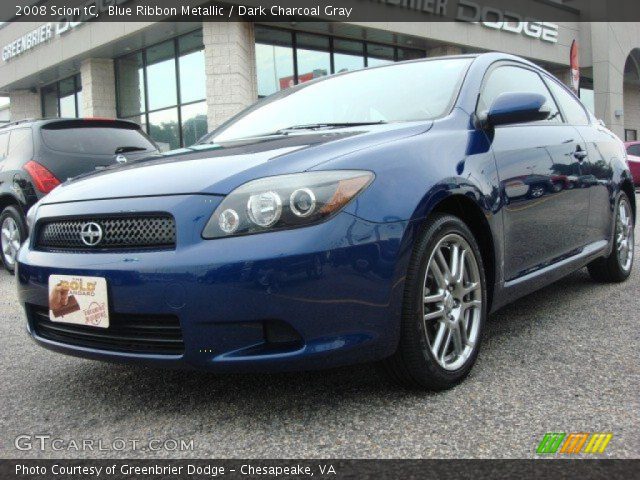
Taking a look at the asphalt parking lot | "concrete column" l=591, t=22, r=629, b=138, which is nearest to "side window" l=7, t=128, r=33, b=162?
the asphalt parking lot

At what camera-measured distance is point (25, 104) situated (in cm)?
2136

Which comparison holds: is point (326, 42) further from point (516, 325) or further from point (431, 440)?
point (431, 440)

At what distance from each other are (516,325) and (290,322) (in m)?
1.82

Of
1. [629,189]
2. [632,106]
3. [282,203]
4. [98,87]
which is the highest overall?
[98,87]

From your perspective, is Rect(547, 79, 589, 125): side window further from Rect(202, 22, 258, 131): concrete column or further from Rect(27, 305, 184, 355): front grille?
Rect(202, 22, 258, 131): concrete column

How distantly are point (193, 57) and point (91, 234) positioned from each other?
1333 centimetres

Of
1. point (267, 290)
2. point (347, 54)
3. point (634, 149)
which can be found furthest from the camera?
point (347, 54)

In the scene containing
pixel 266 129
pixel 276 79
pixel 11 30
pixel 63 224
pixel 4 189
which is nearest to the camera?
pixel 63 224

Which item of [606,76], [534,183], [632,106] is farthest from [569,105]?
[632,106]

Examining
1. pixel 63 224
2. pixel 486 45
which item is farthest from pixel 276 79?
pixel 63 224

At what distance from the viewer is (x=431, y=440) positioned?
2012 millimetres

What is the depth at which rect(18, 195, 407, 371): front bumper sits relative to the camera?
6.58 feet

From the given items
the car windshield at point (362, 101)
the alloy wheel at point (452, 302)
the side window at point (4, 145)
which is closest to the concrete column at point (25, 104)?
the side window at point (4, 145)

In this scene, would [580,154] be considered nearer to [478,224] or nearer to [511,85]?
[511,85]
